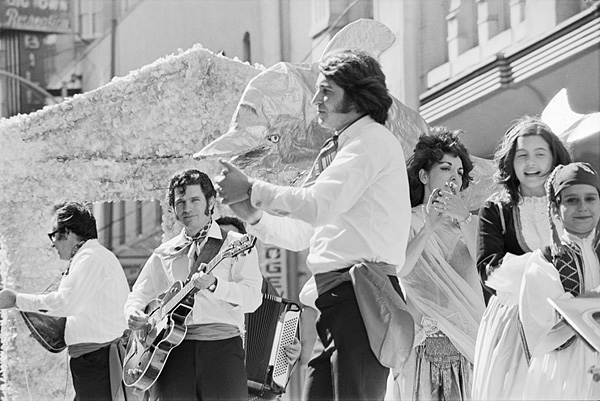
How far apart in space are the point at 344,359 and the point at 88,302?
2550 millimetres

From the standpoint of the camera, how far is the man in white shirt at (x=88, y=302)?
5727 millimetres

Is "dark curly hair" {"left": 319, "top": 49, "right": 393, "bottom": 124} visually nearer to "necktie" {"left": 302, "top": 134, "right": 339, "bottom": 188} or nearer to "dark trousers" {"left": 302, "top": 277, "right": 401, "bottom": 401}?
"necktie" {"left": 302, "top": 134, "right": 339, "bottom": 188}

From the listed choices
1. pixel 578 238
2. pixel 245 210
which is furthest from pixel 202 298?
pixel 578 238

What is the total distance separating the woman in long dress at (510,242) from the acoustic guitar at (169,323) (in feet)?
3.23

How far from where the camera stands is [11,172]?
7668 millimetres

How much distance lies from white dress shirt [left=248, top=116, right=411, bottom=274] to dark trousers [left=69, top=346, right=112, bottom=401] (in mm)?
2448

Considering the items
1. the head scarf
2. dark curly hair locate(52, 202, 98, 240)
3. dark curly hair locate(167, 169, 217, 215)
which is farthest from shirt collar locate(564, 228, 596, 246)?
dark curly hair locate(52, 202, 98, 240)

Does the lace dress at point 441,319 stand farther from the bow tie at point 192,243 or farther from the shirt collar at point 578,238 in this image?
the shirt collar at point 578,238

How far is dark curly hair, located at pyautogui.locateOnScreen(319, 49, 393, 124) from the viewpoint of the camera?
367 centimetres

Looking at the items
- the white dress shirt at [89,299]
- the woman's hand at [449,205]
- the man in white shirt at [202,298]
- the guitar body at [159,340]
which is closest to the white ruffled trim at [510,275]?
the woman's hand at [449,205]

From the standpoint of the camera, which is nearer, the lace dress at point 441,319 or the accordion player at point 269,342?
the lace dress at point 441,319

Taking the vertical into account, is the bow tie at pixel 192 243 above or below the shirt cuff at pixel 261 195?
below

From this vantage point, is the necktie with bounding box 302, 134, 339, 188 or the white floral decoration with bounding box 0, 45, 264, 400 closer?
the necktie with bounding box 302, 134, 339, 188

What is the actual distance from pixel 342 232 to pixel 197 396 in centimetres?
142
